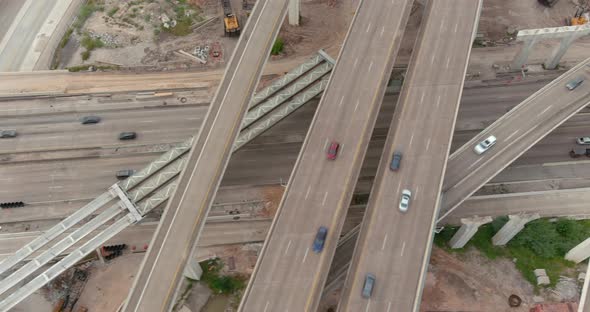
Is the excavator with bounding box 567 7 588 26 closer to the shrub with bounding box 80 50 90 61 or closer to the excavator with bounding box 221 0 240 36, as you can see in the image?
the excavator with bounding box 221 0 240 36

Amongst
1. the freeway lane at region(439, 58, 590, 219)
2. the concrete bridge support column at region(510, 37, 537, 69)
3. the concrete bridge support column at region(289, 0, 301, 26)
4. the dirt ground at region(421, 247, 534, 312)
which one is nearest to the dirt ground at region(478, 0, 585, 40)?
the concrete bridge support column at region(510, 37, 537, 69)

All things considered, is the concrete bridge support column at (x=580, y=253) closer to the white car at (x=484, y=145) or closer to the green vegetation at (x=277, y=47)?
the white car at (x=484, y=145)

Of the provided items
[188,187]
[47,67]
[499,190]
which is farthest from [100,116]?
[499,190]

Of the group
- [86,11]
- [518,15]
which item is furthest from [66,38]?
[518,15]

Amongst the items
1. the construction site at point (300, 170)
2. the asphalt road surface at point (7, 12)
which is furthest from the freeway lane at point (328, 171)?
the asphalt road surface at point (7, 12)

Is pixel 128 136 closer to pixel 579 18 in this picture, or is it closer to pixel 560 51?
pixel 560 51
